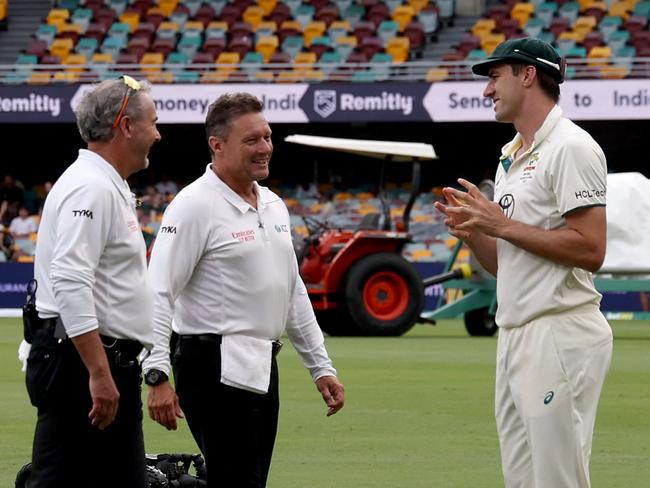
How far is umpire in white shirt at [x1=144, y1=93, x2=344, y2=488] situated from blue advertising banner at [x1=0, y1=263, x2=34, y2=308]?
23313mm

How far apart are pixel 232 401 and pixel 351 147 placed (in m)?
16.6

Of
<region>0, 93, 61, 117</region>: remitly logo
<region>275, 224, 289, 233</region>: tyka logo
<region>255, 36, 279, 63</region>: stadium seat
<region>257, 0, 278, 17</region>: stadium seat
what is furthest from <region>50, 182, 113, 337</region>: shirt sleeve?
<region>257, 0, 278, 17</region>: stadium seat

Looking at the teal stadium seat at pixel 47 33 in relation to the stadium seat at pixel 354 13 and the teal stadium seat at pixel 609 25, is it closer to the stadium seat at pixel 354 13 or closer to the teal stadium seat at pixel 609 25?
the stadium seat at pixel 354 13

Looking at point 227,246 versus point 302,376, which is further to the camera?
point 302,376

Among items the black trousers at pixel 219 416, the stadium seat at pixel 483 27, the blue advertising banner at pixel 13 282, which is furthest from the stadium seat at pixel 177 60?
the black trousers at pixel 219 416

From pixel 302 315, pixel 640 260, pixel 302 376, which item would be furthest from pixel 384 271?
pixel 302 315

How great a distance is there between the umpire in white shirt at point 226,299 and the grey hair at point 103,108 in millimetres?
451

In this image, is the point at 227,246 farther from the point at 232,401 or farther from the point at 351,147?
the point at 351,147

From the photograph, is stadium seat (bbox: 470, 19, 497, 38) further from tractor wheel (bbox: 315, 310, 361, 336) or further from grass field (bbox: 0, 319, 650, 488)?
grass field (bbox: 0, 319, 650, 488)

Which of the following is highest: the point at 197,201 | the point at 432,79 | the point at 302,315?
the point at 432,79

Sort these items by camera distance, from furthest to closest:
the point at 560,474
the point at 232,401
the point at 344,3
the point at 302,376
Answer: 1. the point at 344,3
2. the point at 302,376
3. the point at 232,401
4. the point at 560,474

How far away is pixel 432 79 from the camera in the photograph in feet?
102

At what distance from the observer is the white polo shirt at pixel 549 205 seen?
16.5 ft

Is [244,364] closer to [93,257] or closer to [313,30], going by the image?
[93,257]
